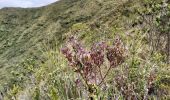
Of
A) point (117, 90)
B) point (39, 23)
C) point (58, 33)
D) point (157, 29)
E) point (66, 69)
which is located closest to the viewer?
point (117, 90)

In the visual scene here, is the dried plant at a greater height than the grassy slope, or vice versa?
the dried plant

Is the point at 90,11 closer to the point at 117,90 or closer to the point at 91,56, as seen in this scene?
the point at 117,90

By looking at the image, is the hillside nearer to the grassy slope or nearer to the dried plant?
the grassy slope

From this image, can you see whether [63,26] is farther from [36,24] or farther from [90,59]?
[90,59]

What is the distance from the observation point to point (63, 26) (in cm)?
1966

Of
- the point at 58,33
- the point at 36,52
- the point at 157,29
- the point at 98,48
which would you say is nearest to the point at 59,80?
the point at 98,48

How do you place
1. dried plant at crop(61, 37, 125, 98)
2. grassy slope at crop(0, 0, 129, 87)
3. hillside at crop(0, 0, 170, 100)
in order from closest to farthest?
dried plant at crop(61, 37, 125, 98)
hillside at crop(0, 0, 170, 100)
grassy slope at crop(0, 0, 129, 87)

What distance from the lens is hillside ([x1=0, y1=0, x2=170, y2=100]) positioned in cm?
1415

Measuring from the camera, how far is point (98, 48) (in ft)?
21.6

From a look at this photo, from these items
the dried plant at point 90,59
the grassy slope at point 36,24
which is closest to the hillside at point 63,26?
the grassy slope at point 36,24

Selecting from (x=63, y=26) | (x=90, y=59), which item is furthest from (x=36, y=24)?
(x=90, y=59)

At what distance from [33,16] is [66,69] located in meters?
13.1

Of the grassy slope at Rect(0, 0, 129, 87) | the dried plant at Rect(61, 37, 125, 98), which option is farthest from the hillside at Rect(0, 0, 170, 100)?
the dried plant at Rect(61, 37, 125, 98)

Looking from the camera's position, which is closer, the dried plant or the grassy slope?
the dried plant
